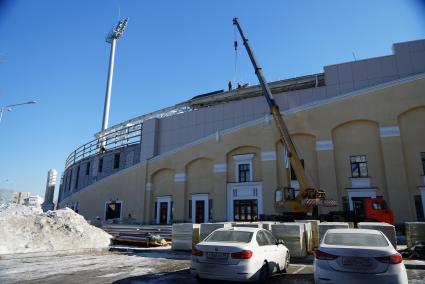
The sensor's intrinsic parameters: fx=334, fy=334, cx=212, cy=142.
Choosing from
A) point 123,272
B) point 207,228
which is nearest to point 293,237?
point 207,228

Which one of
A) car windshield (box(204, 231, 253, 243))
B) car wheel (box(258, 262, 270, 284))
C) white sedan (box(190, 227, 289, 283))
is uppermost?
car windshield (box(204, 231, 253, 243))

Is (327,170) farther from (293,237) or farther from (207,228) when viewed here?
(207,228)

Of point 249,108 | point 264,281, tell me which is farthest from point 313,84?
point 264,281

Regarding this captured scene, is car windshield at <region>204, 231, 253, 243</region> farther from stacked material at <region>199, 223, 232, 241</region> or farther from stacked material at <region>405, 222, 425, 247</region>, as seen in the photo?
stacked material at <region>405, 222, 425, 247</region>

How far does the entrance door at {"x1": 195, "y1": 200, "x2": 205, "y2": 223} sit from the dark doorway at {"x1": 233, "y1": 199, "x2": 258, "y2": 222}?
3.37m

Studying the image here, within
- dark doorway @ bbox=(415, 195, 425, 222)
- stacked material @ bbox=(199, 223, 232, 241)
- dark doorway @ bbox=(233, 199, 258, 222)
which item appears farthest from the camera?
dark doorway @ bbox=(233, 199, 258, 222)

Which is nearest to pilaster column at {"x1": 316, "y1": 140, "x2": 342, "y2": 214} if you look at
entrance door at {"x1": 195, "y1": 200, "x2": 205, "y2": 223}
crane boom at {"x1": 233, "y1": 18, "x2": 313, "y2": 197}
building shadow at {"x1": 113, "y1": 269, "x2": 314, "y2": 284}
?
crane boom at {"x1": 233, "y1": 18, "x2": 313, "y2": 197}

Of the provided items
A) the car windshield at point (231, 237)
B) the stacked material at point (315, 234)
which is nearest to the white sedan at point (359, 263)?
the car windshield at point (231, 237)

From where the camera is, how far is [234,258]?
768cm

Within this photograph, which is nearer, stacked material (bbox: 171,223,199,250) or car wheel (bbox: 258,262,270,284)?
car wheel (bbox: 258,262,270,284)

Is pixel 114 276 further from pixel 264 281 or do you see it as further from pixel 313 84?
pixel 313 84

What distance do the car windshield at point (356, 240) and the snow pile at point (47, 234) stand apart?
13.6m

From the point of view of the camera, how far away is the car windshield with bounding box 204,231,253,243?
8.42 metres

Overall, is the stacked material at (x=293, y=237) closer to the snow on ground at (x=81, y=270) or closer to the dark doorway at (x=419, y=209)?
the snow on ground at (x=81, y=270)
